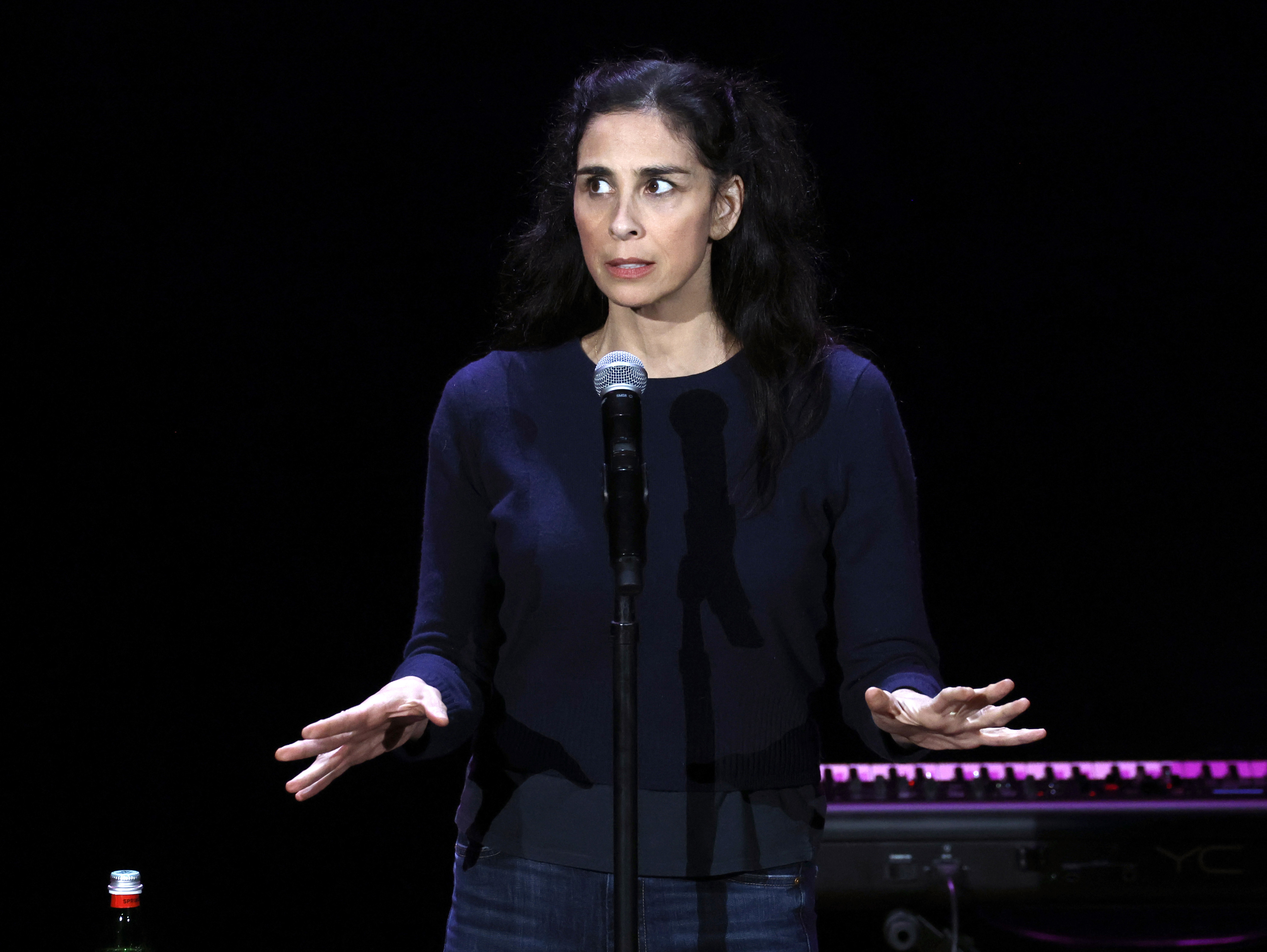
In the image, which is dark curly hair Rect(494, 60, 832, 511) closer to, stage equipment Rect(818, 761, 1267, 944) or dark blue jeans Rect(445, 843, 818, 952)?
dark blue jeans Rect(445, 843, 818, 952)

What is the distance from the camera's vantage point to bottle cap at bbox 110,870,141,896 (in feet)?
6.08

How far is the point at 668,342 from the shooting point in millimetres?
1610

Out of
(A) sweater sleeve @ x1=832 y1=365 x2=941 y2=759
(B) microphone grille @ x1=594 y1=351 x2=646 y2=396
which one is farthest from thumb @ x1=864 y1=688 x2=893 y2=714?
(B) microphone grille @ x1=594 y1=351 x2=646 y2=396

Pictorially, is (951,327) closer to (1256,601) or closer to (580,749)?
(1256,601)

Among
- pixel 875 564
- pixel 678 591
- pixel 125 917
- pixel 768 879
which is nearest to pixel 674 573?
pixel 678 591

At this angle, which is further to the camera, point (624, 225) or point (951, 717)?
point (624, 225)

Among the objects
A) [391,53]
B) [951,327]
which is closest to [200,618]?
[391,53]

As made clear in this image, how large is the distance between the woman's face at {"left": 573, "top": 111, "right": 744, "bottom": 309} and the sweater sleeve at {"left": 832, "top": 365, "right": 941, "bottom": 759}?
0.86 feet

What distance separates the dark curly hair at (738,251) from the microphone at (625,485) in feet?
1.21

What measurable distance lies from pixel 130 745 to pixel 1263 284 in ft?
9.08

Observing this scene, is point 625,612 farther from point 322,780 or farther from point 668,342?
point 668,342

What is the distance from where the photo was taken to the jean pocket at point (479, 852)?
1432 millimetres

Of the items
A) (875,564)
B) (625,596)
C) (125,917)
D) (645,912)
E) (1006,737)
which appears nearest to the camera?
(625,596)

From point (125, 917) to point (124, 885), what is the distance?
7.3 inches
